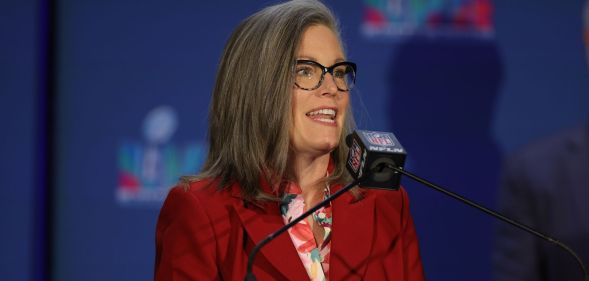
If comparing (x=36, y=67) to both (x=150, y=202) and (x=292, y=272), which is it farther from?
(x=292, y=272)

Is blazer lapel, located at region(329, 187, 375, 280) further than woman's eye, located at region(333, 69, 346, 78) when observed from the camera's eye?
No

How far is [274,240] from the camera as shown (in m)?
2.03

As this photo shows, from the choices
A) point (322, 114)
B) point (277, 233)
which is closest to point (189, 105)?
point (322, 114)

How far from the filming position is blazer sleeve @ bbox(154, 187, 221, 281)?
198 centimetres

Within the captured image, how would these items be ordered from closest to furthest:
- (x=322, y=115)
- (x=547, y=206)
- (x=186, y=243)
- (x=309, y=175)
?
(x=547, y=206)
(x=186, y=243)
(x=322, y=115)
(x=309, y=175)

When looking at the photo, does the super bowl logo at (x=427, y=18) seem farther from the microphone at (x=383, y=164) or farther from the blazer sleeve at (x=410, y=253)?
the microphone at (x=383, y=164)

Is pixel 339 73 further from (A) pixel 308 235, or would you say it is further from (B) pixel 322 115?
(A) pixel 308 235

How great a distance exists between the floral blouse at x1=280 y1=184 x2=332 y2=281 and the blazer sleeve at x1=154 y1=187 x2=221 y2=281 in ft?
0.71

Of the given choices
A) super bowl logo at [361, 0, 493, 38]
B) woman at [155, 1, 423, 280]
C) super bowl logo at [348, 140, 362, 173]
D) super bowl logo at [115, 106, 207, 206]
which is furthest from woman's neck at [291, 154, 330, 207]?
super bowl logo at [361, 0, 493, 38]

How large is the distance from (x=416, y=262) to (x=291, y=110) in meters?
0.51

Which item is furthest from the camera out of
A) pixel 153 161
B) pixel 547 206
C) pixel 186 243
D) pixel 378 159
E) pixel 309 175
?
pixel 153 161

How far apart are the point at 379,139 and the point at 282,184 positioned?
1.64ft

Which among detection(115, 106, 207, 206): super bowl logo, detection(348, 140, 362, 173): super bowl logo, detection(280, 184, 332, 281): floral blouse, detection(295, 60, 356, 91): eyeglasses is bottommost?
detection(115, 106, 207, 206): super bowl logo

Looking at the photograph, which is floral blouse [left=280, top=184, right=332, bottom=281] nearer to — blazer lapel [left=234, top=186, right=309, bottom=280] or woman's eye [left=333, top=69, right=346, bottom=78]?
blazer lapel [left=234, top=186, right=309, bottom=280]
